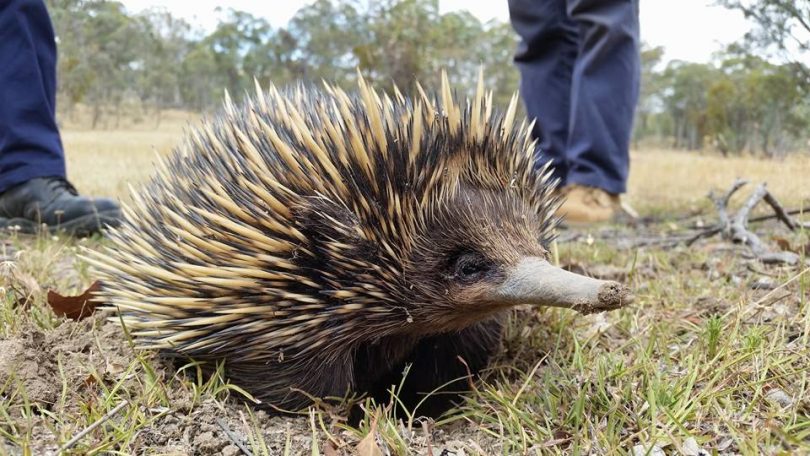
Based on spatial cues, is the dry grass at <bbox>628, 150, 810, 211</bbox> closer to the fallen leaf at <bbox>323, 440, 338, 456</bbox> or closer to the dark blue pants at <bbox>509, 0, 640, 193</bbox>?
the dark blue pants at <bbox>509, 0, 640, 193</bbox>

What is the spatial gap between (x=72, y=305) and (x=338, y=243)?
1174 mm

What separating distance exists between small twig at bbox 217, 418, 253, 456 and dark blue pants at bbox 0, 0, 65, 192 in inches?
112

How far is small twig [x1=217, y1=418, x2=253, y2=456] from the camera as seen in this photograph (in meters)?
1.62

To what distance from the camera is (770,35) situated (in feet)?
20.0

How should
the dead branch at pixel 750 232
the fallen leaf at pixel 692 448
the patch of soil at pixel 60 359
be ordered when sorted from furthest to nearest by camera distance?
1. the dead branch at pixel 750 232
2. the patch of soil at pixel 60 359
3. the fallen leaf at pixel 692 448

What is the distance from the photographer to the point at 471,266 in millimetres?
1901

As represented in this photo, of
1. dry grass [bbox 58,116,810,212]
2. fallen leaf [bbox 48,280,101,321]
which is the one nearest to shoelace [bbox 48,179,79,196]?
dry grass [bbox 58,116,810,212]

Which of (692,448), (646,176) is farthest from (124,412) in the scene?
(646,176)

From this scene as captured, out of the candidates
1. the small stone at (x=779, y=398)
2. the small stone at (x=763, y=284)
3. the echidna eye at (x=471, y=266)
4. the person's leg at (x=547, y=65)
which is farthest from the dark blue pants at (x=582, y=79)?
the small stone at (x=779, y=398)

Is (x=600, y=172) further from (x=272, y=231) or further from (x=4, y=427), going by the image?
(x=4, y=427)

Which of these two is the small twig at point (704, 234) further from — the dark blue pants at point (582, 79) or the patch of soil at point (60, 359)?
the patch of soil at point (60, 359)

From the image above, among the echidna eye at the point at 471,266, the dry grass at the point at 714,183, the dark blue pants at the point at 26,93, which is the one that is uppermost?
the dark blue pants at the point at 26,93

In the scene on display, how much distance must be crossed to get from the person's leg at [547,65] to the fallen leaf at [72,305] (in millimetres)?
3030

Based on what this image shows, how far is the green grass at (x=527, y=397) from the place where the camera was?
5.19 feet
